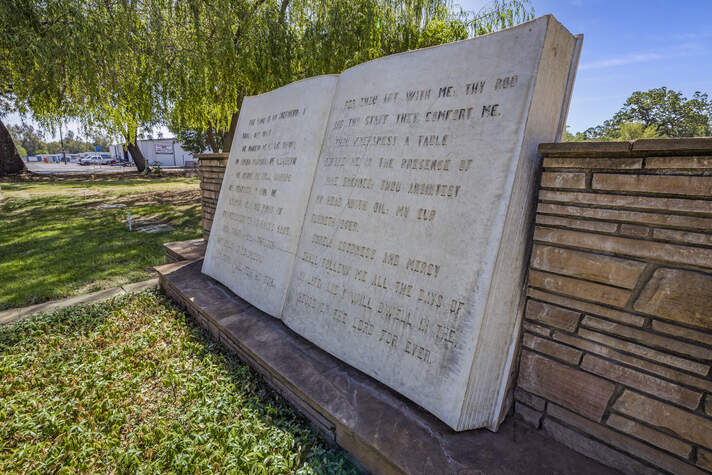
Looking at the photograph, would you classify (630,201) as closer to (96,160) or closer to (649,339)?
(649,339)

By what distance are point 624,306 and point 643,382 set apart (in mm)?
322

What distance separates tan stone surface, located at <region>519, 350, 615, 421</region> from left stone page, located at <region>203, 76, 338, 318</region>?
182 centimetres

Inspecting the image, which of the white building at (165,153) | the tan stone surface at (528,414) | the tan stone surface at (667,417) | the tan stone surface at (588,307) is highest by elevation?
the white building at (165,153)

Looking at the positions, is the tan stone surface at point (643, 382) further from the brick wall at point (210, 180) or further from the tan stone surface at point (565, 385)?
the brick wall at point (210, 180)

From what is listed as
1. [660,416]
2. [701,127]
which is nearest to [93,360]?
[660,416]

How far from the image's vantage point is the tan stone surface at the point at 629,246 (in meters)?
1.36

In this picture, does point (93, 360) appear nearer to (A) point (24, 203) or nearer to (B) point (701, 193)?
(B) point (701, 193)

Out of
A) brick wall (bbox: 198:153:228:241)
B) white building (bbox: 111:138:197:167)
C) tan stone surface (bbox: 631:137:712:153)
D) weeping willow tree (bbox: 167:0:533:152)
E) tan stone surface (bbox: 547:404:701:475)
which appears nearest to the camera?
tan stone surface (bbox: 631:137:712:153)

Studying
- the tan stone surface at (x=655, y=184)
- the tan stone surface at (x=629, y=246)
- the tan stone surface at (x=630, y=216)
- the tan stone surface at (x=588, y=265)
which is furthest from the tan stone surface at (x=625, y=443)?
the tan stone surface at (x=655, y=184)

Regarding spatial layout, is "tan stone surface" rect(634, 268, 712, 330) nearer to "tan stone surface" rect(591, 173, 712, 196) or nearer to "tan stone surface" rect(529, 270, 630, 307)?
"tan stone surface" rect(529, 270, 630, 307)

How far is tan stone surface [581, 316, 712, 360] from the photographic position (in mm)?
1358

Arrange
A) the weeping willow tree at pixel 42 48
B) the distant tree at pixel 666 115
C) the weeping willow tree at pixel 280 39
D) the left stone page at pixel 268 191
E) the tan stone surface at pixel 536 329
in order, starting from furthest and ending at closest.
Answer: the distant tree at pixel 666 115 < the weeping willow tree at pixel 280 39 < the weeping willow tree at pixel 42 48 < the left stone page at pixel 268 191 < the tan stone surface at pixel 536 329

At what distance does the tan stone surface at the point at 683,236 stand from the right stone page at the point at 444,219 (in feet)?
1.74

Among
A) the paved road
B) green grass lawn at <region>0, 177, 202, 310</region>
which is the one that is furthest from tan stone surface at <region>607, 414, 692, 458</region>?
the paved road
